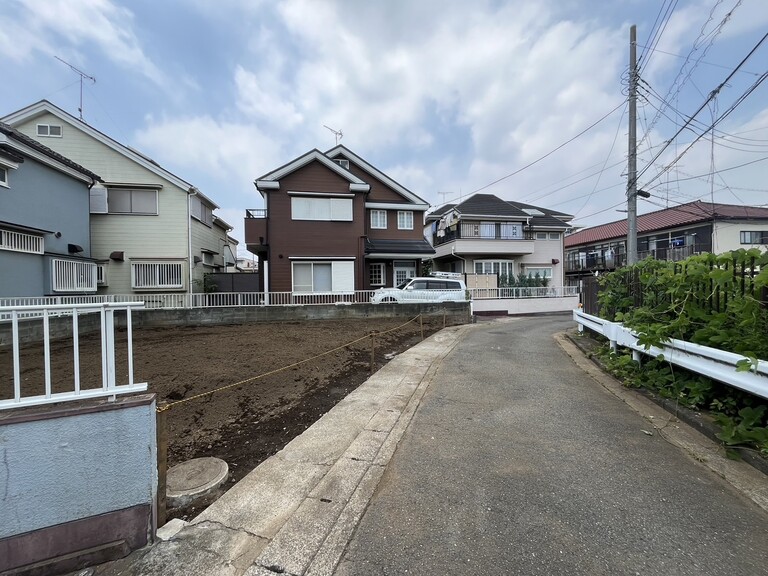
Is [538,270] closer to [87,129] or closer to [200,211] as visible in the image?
[200,211]

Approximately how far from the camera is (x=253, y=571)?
6.30 ft

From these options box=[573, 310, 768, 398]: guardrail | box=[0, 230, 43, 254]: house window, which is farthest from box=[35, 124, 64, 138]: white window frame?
box=[573, 310, 768, 398]: guardrail

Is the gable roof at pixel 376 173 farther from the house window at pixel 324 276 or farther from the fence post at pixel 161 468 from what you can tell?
the fence post at pixel 161 468

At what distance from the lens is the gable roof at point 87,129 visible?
13698 mm

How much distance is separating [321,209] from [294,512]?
15015 mm

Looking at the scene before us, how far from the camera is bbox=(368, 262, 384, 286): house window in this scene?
1839 centimetres

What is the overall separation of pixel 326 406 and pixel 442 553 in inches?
113

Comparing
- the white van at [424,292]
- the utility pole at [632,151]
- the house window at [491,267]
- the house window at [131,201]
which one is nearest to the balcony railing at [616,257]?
the house window at [491,267]

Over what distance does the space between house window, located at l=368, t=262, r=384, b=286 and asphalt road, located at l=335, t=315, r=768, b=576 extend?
563 inches

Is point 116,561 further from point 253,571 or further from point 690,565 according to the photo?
point 690,565

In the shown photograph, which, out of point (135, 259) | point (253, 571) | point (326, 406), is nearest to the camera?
point (253, 571)

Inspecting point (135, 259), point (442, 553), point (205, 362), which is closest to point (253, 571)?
point (442, 553)

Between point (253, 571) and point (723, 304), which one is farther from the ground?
point (723, 304)

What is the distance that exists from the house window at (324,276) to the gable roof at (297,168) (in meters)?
3.57
